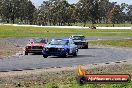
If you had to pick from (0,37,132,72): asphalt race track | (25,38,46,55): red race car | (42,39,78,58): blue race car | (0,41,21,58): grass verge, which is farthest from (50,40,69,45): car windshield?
(0,41,21,58): grass verge

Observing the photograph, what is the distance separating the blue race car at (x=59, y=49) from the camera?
3022 centimetres

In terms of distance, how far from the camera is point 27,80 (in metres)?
15.6

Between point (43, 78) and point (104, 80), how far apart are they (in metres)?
8.59

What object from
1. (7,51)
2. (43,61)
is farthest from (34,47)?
(43,61)

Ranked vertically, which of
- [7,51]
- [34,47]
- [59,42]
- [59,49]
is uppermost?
[59,42]

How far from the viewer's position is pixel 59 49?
3045cm

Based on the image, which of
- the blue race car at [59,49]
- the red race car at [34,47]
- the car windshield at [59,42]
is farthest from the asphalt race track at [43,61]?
the red race car at [34,47]

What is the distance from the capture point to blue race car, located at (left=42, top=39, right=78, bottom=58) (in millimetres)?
30219

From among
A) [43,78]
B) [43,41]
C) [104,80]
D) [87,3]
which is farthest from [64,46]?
[87,3]

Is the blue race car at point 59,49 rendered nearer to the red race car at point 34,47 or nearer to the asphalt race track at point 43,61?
the asphalt race track at point 43,61

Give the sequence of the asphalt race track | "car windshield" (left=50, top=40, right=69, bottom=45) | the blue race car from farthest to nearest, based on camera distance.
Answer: "car windshield" (left=50, top=40, right=69, bottom=45) → the blue race car → the asphalt race track

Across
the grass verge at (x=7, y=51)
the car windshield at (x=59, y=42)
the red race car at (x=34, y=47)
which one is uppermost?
the car windshield at (x=59, y=42)

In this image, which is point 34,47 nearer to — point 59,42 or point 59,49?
point 59,42

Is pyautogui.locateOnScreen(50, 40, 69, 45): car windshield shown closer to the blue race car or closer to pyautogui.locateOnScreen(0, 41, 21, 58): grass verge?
the blue race car
